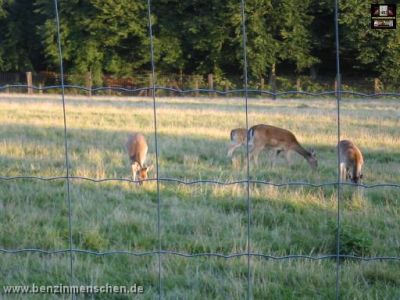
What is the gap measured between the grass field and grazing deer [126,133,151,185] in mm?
209

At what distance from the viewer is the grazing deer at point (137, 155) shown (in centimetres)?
834

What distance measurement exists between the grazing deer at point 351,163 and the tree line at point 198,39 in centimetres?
2280

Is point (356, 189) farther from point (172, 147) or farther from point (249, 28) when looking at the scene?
point (249, 28)

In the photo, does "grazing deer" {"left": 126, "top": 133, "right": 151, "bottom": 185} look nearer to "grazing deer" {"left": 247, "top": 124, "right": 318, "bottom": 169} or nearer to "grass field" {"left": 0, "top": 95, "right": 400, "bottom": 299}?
"grass field" {"left": 0, "top": 95, "right": 400, "bottom": 299}

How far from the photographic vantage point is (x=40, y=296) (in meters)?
4.02

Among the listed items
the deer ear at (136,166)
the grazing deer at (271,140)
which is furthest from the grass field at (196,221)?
the grazing deer at (271,140)

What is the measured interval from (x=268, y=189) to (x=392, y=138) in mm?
5657

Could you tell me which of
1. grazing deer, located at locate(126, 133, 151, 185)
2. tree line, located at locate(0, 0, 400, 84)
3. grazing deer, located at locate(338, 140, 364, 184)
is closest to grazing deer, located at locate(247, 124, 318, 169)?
grazing deer, located at locate(338, 140, 364, 184)

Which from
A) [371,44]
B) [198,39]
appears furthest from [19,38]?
[371,44]

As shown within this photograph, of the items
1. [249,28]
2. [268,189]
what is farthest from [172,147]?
[249,28]

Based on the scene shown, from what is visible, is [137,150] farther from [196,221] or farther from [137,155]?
[196,221]

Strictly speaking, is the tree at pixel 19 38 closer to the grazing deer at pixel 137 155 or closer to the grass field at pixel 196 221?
the grass field at pixel 196 221

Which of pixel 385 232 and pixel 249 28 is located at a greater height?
pixel 249 28

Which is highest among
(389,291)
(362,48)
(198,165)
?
(362,48)
